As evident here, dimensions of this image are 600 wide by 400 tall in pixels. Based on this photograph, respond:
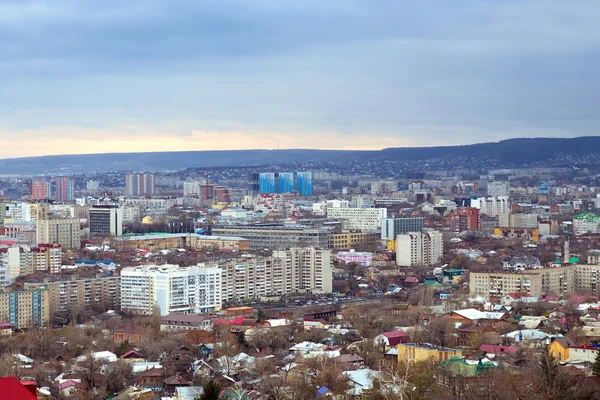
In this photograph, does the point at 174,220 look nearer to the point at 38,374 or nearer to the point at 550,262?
the point at 550,262

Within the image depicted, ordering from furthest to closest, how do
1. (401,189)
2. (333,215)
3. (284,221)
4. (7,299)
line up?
(401,189)
(333,215)
(284,221)
(7,299)

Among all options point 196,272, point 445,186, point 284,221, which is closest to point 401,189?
point 445,186

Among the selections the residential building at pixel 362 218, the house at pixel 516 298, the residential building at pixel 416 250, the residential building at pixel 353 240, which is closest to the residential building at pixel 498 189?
the residential building at pixel 362 218

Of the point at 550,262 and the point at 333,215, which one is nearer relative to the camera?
the point at 550,262

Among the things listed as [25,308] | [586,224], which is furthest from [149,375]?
[586,224]

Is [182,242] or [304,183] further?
[304,183]

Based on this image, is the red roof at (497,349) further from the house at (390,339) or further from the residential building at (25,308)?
the residential building at (25,308)

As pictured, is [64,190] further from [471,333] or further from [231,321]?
[471,333]
